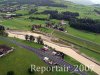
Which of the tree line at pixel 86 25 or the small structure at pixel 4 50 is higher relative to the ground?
the small structure at pixel 4 50

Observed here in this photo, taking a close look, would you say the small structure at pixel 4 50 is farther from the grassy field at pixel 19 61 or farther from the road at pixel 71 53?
the road at pixel 71 53

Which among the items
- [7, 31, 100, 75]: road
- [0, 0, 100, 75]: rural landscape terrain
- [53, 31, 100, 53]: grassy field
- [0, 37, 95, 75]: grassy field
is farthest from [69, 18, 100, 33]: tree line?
[0, 37, 95, 75]: grassy field

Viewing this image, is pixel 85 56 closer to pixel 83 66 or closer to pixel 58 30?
pixel 83 66

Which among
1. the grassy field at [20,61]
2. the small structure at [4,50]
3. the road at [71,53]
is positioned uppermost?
the small structure at [4,50]

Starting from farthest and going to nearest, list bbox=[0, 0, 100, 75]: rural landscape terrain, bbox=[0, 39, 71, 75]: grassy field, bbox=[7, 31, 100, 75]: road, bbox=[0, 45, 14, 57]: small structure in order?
bbox=[7, 31, 100, 75]: road, bbox=[0, 45, 14, 57]: small structure, bbox=[0, 0, 100, 75]: rural landscape terrain, bbox=[0, 39, 71, 75]: grassy field

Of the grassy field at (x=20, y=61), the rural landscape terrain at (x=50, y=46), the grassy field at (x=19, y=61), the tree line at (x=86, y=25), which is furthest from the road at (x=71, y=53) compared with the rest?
the tree line at (x=86, y=25)

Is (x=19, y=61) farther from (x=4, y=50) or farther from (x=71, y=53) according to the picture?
(x=71, y=53)

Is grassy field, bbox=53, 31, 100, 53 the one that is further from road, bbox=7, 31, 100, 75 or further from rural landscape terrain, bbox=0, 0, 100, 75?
road, bbox=7, 31, 100, 75

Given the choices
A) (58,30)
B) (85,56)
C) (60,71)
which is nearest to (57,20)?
(58,30)

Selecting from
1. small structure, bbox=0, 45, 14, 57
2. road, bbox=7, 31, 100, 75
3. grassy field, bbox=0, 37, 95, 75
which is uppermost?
small structure, bbox=0, 45, 14, 57

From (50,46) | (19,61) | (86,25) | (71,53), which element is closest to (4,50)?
(19,61)
